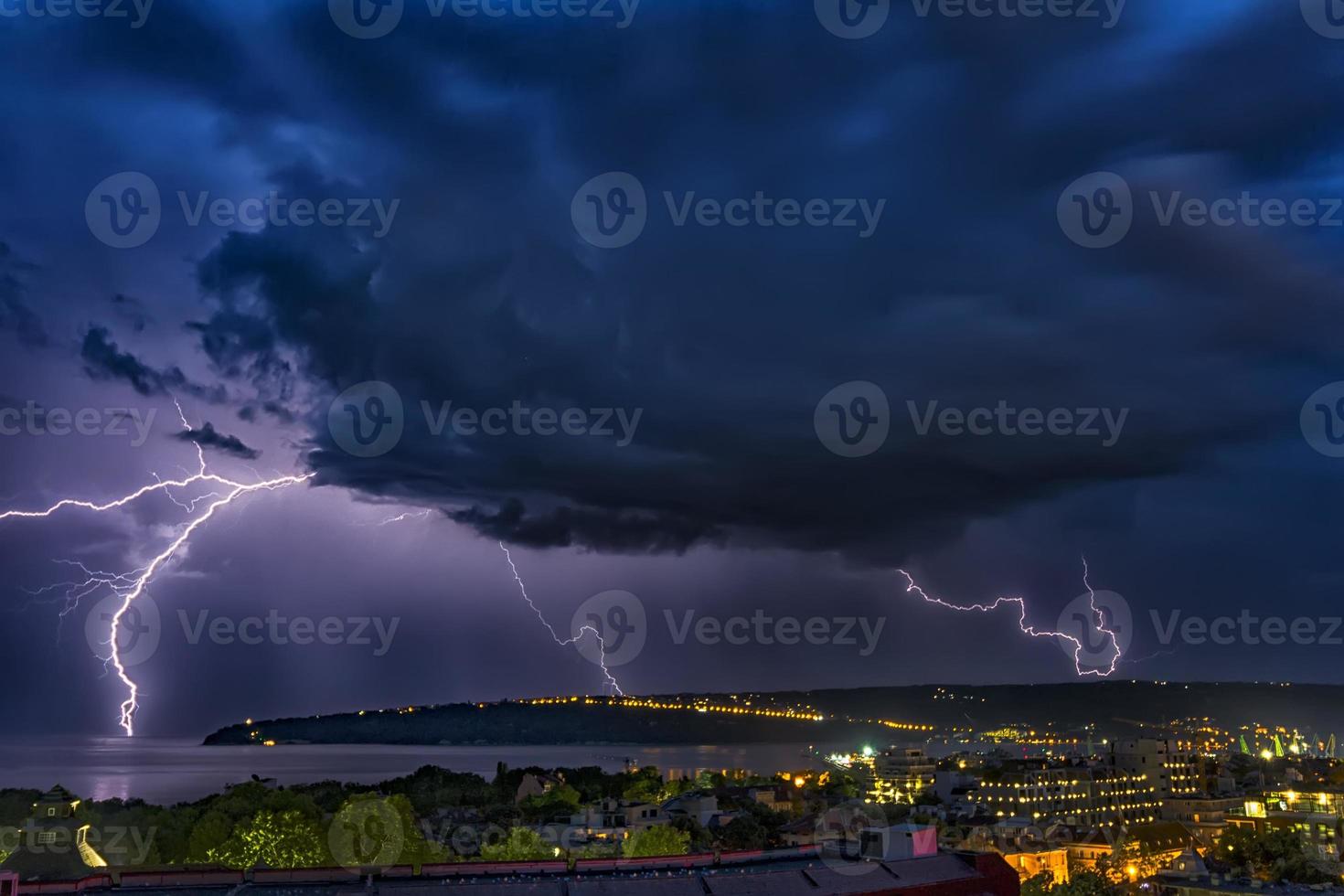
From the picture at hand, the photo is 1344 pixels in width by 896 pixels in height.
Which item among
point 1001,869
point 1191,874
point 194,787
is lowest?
point 194,787

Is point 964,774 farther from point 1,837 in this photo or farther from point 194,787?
point 194,787

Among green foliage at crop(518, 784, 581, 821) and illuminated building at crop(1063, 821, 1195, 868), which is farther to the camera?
green foliage at crop(518, 784, 581, 821)

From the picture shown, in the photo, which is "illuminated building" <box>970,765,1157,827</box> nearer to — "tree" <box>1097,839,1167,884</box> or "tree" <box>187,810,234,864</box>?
"tree" <box>1097,839,1167,884</box>

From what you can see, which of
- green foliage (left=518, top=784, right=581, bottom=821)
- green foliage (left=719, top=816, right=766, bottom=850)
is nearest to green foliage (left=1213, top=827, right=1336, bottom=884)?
green foliage (left=719, top=816, right=766, bottom=850)

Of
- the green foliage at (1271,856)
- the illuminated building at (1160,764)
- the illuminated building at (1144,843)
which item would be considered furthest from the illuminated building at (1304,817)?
the illuminated building at (1160,764)

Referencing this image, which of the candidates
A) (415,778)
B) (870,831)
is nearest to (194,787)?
(415,778)
